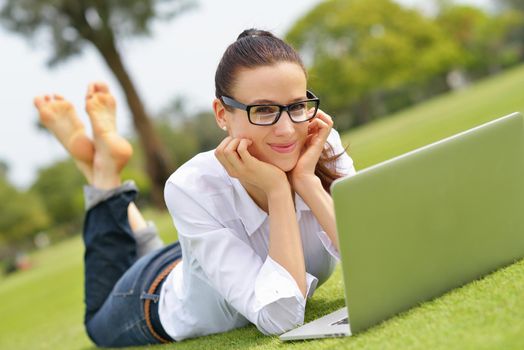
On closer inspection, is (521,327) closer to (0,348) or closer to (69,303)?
(0,348)

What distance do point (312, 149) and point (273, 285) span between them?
0.57 meters

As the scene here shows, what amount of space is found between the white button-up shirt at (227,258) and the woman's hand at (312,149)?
0.45 ft

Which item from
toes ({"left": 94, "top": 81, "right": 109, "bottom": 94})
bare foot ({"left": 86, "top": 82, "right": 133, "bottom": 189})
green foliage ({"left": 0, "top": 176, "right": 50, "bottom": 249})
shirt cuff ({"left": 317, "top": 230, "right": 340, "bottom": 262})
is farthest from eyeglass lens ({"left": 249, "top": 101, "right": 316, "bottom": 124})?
green foliage ({"left": 0, "top": 176, "right": 50, "bottom": 249})

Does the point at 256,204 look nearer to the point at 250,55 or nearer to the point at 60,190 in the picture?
the point at 250,55

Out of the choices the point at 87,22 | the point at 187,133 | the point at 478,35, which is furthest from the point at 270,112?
the point at 187,133

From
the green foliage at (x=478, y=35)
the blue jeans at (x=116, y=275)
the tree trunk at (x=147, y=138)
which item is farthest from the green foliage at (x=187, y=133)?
the blue jeans at (x=116, y=275)

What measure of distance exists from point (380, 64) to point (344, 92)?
3.39 metres

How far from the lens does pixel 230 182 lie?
9.87 feet

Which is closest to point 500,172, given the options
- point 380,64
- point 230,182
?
point 230,182

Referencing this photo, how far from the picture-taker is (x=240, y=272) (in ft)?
9.20

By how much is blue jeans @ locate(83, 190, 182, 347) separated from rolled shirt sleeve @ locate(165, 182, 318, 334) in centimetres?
80

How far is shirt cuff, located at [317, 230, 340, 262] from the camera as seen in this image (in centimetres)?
299

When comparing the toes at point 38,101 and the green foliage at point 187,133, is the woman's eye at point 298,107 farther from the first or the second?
the green foliage at point 187,133

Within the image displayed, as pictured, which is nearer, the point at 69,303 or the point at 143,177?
the point at 69,303
